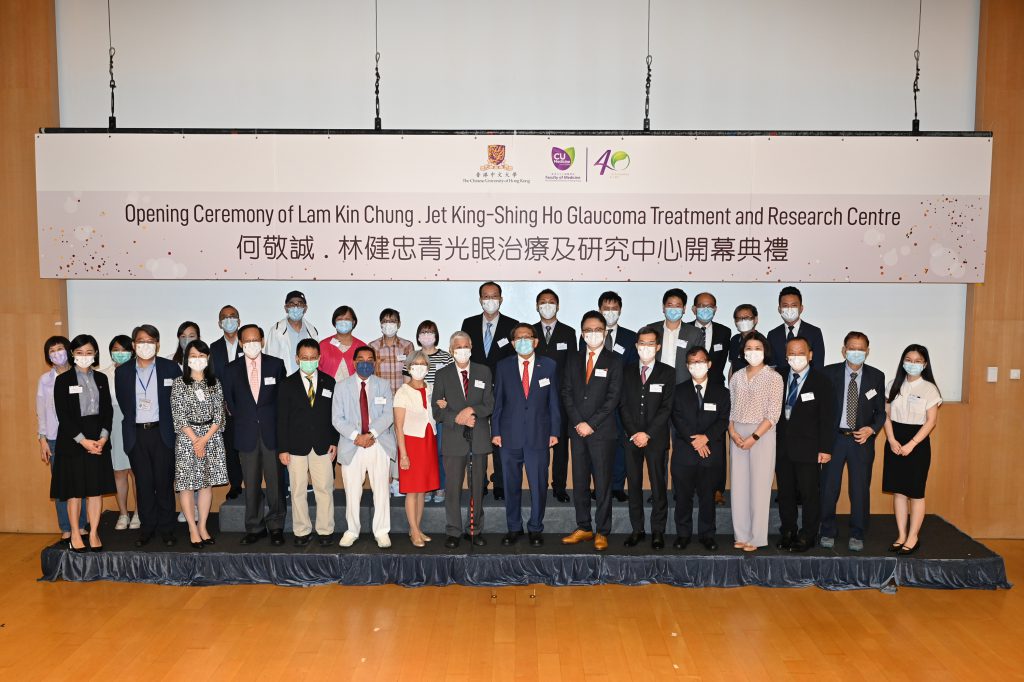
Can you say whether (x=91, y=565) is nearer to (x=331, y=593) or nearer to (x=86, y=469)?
(x=86, y=469)

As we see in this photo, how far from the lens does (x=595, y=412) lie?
507cm

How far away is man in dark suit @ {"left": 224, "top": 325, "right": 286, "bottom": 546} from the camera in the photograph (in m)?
5.11

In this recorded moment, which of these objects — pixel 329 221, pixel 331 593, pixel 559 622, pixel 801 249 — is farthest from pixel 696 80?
pixel 331 593

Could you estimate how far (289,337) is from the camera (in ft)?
19.2

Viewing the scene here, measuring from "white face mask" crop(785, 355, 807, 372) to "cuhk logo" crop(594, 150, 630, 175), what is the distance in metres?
1.96

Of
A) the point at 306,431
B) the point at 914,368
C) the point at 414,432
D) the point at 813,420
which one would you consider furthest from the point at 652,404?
the point at 306,431

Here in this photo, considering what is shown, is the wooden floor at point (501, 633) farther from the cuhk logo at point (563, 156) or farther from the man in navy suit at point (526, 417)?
the cuhk logo at point (563, 156)

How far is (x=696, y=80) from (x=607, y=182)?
149 cm

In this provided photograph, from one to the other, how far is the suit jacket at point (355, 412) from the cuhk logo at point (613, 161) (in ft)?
8.04

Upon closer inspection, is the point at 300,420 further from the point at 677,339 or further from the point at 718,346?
the point at 718,346

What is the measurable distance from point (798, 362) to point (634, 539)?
5.53 feet

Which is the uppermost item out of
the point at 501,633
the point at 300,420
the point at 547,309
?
the point at 547,309

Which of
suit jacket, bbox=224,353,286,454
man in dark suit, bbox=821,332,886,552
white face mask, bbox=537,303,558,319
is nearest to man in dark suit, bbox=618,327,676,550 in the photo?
white face mask, bbox=537,303,558,319

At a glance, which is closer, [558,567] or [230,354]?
[558,567]
